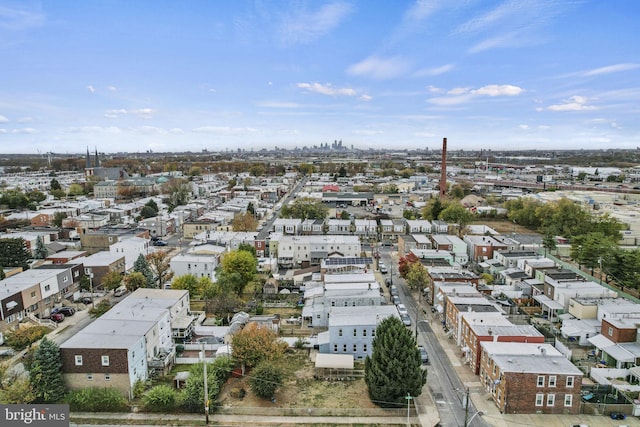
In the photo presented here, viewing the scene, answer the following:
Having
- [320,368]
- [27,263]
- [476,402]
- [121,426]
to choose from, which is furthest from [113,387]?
[27,263]

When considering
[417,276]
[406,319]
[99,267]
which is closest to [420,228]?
[417,276]

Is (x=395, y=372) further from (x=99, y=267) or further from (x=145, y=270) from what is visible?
(x=99, y=267)

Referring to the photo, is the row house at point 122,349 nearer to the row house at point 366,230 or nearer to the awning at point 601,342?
the awning at point 601,342

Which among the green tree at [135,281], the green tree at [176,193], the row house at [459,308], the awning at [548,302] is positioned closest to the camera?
the row house at [459,308]

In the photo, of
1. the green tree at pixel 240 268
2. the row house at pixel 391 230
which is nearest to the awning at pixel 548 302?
the green tree at pixel 240 268

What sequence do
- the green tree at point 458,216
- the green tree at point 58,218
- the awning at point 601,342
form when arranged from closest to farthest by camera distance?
the awning at point 601,342
the green tree at point 458,216
the green tree at point 58,218

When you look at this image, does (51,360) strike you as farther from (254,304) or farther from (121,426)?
(254,304)

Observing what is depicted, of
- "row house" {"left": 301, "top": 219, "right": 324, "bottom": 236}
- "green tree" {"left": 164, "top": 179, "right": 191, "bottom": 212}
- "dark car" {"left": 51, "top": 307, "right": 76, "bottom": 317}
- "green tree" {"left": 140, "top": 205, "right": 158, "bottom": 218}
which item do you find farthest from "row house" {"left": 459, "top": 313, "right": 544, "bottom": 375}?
"green tree" {"left": 164, "top": 179, "right": 191, "bottom": 212}
